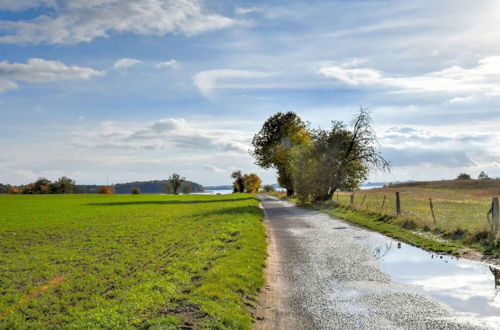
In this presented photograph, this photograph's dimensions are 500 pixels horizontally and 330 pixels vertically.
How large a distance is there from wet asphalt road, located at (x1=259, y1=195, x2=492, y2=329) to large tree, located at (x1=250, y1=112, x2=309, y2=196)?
6411 cm

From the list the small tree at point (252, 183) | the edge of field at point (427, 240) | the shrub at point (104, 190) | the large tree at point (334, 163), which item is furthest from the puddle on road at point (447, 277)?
the shrub at point (104, 190)

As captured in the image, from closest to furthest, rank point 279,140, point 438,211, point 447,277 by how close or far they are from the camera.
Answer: point 447,277 < point 438,211 < point 279,140

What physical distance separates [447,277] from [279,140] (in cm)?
7289

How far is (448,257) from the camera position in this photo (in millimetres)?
16500

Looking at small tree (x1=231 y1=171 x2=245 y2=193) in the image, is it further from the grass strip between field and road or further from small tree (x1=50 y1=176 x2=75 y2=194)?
the grass strip between field and road

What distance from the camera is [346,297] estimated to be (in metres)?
10.5

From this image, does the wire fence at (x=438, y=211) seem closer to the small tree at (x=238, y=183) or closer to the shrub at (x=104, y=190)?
the small tree at (x=238, y=183)

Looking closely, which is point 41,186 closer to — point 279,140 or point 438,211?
point 279,140

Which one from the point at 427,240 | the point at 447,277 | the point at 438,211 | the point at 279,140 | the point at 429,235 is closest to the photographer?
the point at 447,277

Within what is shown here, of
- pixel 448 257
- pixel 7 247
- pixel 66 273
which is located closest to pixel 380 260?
pixel 448 257

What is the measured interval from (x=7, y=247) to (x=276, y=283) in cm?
1700

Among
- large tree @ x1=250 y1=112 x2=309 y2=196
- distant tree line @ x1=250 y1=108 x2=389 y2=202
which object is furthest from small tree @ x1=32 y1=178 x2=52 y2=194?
distant tree line @ x1=250 y1=108 x2=389 y2=202

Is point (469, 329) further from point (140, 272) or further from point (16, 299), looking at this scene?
point (16, 299)

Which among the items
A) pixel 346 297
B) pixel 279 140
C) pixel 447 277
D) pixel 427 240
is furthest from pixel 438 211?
pixel 279 140
